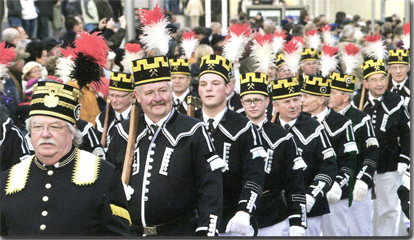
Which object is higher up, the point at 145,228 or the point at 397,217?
the point at 145,228

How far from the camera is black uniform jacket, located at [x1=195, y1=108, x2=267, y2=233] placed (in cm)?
607

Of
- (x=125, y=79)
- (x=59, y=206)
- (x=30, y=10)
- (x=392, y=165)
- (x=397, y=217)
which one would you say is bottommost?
(x=397, y=217)

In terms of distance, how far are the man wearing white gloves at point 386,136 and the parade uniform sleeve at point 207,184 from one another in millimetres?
5297

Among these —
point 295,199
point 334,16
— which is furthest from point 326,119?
point 334,16

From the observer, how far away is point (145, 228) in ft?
17.5

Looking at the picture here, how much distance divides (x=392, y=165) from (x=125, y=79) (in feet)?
12.5

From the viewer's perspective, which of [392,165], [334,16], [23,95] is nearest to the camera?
[23,95]

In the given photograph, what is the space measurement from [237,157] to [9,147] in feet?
5.97

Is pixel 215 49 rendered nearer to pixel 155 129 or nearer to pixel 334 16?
pixel 334 16

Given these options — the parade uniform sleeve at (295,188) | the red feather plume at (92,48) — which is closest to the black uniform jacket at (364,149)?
the parade uniform sleeve at (295,188)

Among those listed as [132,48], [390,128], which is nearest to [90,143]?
[132,48]

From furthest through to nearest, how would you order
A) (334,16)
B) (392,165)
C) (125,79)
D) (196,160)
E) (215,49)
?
(334,16) → (215,49) → (392,165) → (125,79) → (196,160)

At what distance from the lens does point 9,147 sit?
21.2 ft

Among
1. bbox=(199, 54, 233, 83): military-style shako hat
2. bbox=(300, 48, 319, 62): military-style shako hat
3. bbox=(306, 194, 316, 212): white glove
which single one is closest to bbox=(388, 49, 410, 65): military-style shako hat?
bbox=(300, 48, 319, 62): military-style shako hat
